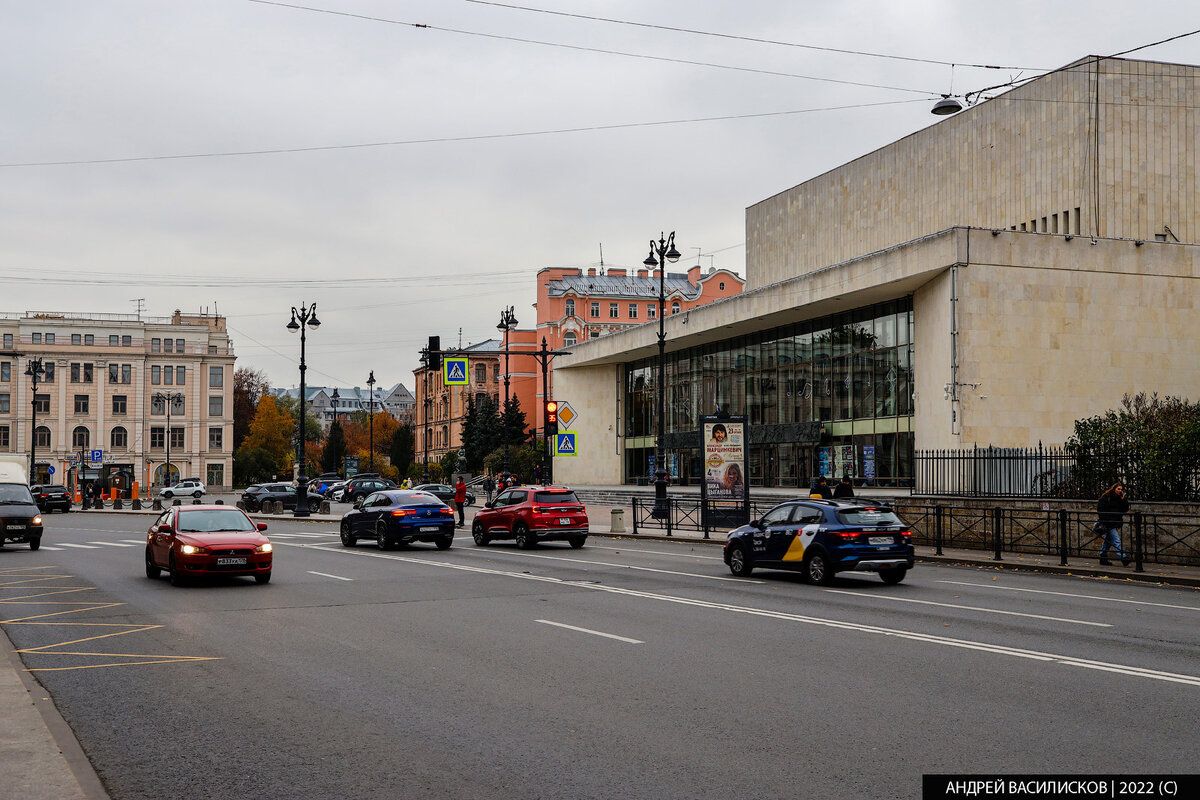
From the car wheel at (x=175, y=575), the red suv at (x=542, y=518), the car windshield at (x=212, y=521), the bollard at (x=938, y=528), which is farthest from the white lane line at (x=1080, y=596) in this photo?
the car wheel at (x=175, y=575)

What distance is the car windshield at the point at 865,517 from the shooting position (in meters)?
19.3

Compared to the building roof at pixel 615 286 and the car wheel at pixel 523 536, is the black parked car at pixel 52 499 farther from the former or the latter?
the building roof at pixel 615 286

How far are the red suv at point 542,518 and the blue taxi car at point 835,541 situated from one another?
9393 mm

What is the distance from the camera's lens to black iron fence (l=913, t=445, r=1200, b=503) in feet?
82.5

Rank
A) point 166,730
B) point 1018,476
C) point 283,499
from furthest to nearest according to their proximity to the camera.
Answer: point 283,499 → point 1018,476 → point 166,730

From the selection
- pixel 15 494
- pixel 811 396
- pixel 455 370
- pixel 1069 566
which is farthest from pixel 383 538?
pixel 811 396

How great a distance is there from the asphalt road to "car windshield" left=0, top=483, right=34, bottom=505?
46.0 ft

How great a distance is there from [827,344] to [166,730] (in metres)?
48.3

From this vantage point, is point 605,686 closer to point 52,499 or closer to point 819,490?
point 819,490

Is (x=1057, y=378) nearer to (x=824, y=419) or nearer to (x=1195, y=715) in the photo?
(x=824, y=419)

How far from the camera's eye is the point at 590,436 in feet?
259

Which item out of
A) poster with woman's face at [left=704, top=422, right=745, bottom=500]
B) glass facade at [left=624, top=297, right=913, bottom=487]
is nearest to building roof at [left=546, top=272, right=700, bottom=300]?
glass facade at [left=624, top=297, right=913, bottom=487]

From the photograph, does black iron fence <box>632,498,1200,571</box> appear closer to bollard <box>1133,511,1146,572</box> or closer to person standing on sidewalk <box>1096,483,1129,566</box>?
bollard <box>1133,511,1146,572</box>

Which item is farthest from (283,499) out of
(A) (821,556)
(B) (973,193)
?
(A) (821,556)
